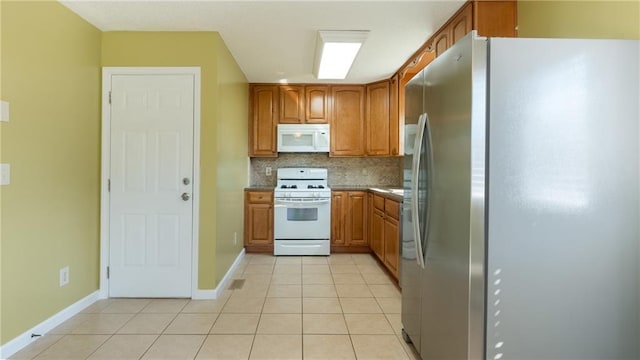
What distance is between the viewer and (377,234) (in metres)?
4.07

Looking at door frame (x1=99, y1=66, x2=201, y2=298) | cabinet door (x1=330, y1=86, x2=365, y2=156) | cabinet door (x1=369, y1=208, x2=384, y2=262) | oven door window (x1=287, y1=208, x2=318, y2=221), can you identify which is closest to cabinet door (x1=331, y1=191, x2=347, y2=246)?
oven door window (x1=287, y1=208, x2=318, y2=221)

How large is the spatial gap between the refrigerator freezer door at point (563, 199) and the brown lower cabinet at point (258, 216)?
3.45m

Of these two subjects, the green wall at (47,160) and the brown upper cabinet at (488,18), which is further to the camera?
the brown upper cabinet at (488,18)

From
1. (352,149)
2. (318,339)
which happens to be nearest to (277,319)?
(318,339)

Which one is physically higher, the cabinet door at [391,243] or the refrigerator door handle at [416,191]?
the refrigerator door handle at [416,191]

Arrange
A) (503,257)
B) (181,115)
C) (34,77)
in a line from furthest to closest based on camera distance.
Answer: (181,115) < (34,77) < (503,257)

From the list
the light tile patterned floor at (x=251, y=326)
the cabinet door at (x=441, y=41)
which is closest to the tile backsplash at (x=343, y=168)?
the light tile patterned floor at (x=251, y=326)

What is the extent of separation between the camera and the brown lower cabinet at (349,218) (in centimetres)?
456

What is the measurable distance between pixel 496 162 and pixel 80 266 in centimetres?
304

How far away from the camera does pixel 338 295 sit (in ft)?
9.93

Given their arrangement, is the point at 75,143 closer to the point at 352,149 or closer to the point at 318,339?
the point at 318,339

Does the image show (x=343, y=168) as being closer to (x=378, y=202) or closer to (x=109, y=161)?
(x=378, y=202)

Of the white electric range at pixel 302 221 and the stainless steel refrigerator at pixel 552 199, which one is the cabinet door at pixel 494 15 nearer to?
the stainless steel refrigerator at pixel 552 199

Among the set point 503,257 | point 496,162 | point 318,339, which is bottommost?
point 318,339
